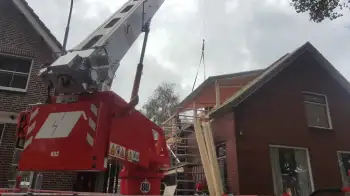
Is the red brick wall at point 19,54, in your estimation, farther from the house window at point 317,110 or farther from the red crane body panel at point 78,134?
the house window at point 317,110

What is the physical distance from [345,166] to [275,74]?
4866 mm

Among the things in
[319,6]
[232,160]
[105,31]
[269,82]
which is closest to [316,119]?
[269,82]

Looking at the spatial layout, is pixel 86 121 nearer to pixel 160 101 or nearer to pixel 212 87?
pixel 212 87

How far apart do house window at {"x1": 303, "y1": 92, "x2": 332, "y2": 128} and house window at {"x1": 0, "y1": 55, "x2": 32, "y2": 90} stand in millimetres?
11526

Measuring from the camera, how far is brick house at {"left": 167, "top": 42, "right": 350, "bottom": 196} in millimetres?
11461

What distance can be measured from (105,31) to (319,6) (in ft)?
22.8

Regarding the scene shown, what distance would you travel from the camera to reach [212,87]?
13.7m

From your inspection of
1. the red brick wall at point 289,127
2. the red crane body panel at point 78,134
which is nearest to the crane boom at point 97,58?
the red crane body panel at point 78,134

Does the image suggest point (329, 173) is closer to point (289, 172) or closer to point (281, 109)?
point (289, 172)

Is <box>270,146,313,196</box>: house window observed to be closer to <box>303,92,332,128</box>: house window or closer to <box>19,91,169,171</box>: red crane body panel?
<box>303,92,332,128</box>: house window

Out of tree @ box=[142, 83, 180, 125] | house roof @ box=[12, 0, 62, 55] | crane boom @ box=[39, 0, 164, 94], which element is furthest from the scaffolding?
tree @ box=[142, 83, 180, 125]

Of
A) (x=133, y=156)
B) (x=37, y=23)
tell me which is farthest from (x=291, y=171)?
(x=37, y=23)

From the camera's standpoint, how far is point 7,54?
1182cm

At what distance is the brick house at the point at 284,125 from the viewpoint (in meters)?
11.5
